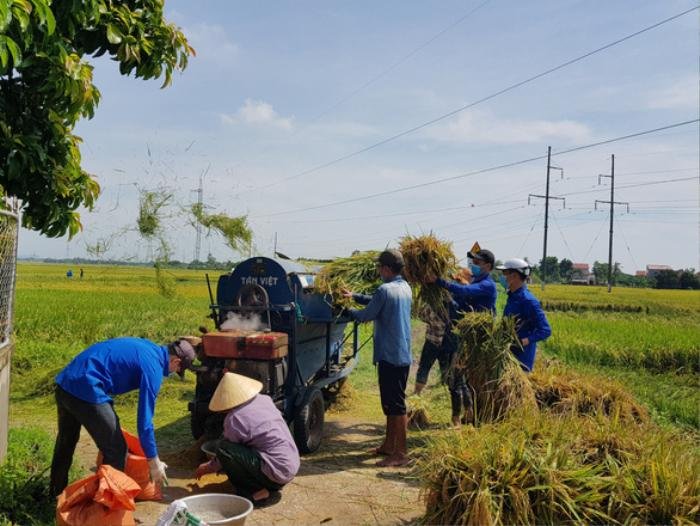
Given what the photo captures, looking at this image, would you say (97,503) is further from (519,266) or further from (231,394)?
(519,266)

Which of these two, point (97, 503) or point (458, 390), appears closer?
point (97, 503)

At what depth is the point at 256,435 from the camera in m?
4.81

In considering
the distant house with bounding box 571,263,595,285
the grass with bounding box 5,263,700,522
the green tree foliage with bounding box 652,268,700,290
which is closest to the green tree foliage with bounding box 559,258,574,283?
the distant house with bounding box 571,263,595,285

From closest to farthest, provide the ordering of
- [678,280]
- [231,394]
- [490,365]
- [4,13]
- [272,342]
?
[4,13]
[231,394]
[272,342]
[490,365]
[678,280]

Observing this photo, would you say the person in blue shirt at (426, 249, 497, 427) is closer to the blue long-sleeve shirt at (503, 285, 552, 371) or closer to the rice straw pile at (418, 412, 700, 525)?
the blue long-sleeve shirt at (503, 285, 552, 371)

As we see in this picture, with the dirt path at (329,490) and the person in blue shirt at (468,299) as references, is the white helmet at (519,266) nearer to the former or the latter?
the person in blue shirt at (468,299)

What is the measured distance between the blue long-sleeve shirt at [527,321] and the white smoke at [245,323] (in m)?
2.64

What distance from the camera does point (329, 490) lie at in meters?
5.34

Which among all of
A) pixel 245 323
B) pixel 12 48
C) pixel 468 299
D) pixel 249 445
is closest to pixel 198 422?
pixel 245 323

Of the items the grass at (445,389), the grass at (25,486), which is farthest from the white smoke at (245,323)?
the grass at (25,486)

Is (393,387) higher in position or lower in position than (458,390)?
higher

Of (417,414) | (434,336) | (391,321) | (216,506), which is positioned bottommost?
(417,414)

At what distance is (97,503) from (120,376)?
3.10ft

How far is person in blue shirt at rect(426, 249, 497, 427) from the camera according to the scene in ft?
22.3
